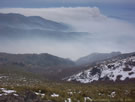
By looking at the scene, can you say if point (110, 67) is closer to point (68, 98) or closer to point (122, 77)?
point (122, 77)

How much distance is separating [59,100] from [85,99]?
8.10 feet

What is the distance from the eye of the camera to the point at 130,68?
104m

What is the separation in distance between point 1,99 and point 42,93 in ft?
15.8

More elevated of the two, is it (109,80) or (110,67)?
(110,67)

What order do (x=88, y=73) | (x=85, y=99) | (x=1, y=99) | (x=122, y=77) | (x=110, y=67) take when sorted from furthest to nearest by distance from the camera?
(x=88, y=73)
(x=110, y=67)
(x=122, y=77)
(x=85, y=99)
(x=1, y=99)

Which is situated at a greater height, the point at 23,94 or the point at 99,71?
the point at 99,71

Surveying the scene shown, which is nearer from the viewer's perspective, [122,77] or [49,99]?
[49,99]

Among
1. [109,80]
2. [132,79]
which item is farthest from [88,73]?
[132,79]

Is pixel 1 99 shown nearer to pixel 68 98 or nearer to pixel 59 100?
pixel 59 100

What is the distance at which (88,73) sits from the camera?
125000 millimetres

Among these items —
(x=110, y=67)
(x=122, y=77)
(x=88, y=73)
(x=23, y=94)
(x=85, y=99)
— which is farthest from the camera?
(x=88, y=73)

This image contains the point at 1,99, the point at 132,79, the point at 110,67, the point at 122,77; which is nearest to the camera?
the point at 1,99

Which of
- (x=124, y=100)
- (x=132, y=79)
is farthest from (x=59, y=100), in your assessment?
(x=132, y=79)

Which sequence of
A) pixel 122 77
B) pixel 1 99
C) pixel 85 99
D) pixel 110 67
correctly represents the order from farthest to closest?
pixel 110 67 → pixel 122 77 → pixel 85 99 → pixel 1 99
